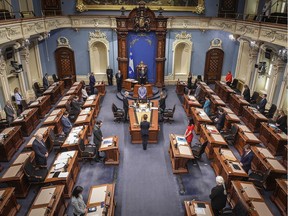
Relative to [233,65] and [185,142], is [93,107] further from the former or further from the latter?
[233,65]

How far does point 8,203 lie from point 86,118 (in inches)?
201

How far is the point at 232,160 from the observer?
8.18 m

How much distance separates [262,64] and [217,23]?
4308 millimetres

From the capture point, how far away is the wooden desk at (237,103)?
43.1ft

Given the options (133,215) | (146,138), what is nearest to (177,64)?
(146,138)

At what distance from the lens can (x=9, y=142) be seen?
375 inches

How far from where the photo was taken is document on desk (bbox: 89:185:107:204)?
21.0 ft

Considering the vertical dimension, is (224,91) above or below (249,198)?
above

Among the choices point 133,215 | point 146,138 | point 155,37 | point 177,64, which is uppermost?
point 155,37

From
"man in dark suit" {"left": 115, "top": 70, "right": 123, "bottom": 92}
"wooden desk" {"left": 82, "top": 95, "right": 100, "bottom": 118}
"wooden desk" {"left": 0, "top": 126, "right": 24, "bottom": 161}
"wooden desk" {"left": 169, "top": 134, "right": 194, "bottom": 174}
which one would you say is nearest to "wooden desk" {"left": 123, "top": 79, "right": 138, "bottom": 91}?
"man in dark suit" {"left": 115, "top": 70, "right": 123, "bottom": 92}

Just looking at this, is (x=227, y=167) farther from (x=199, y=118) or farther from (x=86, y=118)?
(x=86, y=118)

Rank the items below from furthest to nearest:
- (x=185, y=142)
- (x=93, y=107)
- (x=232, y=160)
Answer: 1. (x=93, y=107)
2. (x=185, y=142)
3. (x=232, y=160)

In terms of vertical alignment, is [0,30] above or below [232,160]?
above

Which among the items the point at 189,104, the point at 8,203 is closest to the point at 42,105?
the point at 8,203
